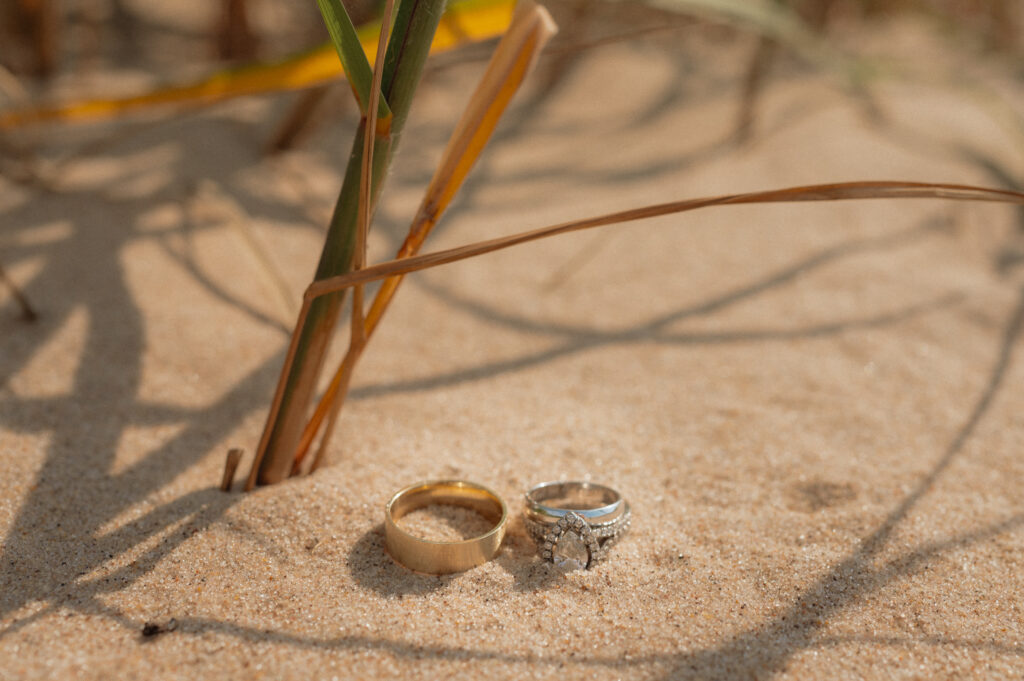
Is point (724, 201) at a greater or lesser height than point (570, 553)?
greater

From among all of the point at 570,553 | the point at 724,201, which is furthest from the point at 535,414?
the point at 724,201

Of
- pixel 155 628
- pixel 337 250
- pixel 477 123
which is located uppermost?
pixel 477 123

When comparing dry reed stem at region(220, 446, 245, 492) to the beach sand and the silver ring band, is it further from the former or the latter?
the silver ring band

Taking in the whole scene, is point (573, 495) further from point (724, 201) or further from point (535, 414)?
point (724, 201)

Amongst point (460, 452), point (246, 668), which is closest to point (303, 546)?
point (246, 668)

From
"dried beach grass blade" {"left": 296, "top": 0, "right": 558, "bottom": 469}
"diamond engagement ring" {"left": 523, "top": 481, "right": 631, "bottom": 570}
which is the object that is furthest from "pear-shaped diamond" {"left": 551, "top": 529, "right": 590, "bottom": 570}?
"dried beach grass blade" {"left": 296, "top": 0, "right": 558, "bottom": 469}

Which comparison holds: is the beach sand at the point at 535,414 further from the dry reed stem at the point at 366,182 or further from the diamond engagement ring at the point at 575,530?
the dry reed stem at the point at 366,182
